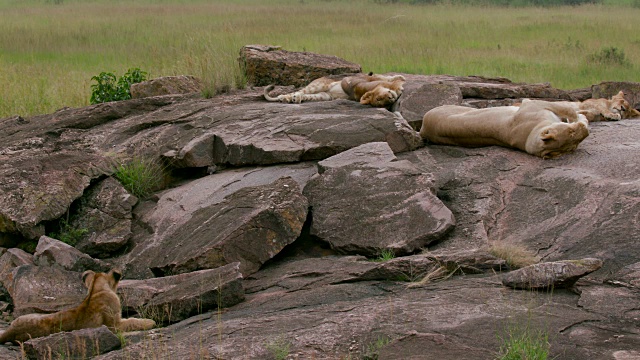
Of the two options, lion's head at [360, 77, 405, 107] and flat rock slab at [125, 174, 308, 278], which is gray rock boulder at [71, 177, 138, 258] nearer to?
flat rock slab at [125, 174, 308, 278]

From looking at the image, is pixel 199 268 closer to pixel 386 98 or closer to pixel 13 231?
pixel 13 231

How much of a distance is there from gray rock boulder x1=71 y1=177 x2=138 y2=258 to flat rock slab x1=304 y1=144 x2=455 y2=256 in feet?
6.91

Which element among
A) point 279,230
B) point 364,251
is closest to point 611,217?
point 364,251

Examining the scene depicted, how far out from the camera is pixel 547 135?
8609 mm

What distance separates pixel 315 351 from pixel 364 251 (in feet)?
7.56

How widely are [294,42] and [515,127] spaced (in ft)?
47.1

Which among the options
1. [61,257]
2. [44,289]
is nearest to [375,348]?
[44,289]

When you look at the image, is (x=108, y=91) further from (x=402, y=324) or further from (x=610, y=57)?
(x=610, y=57)

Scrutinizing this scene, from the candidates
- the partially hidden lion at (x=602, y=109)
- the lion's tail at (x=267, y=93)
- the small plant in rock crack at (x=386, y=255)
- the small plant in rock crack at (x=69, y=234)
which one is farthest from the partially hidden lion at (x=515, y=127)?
the small plant in rock crack at (x=69, y=234)

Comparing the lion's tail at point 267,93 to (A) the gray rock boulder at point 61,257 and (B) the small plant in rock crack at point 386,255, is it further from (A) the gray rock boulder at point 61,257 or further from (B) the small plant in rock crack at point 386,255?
(B) the small plant in rock crack at point 386,255

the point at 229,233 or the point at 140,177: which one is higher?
the point at 229,233

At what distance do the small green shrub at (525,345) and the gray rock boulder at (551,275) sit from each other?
0.82 m

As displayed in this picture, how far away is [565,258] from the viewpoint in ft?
22.7

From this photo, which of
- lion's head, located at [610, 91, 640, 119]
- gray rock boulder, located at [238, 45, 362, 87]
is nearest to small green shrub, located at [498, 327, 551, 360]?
lion's head, located at [610, 91, 640, 119]
